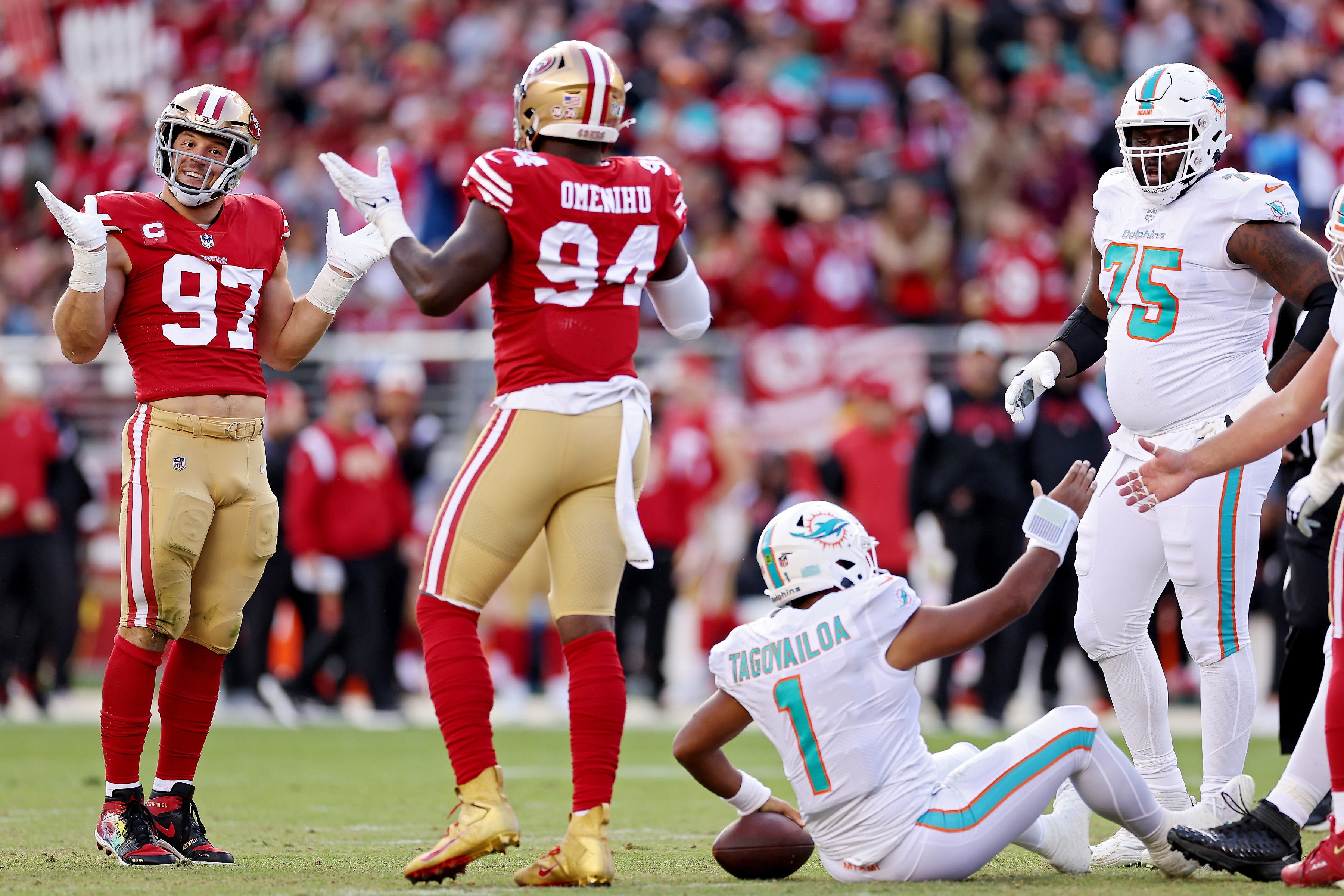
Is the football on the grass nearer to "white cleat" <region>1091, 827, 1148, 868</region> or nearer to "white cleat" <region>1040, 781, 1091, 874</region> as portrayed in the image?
"white cleat" <region>1040, 781, 1091, 874</region>

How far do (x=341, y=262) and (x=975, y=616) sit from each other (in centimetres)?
231

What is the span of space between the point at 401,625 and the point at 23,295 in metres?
6.41

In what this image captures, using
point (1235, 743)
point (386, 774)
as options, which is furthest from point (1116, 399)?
point (386, 774)

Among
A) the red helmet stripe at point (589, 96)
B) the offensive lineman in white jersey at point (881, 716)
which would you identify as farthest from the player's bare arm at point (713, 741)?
the red helmet stripe at point (589, 96)

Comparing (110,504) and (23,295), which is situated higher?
(23,295)

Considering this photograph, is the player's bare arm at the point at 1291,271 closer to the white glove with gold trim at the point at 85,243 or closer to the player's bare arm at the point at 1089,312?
the player's bare arm at the point at 1089,312

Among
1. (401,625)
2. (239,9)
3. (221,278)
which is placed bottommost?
(401,625)

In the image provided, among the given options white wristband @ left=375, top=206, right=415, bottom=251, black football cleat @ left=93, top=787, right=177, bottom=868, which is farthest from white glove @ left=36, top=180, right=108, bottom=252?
black football cleat @ left=93, top=787, right=177, bottom=868

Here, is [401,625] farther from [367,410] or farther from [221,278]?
[221,278]

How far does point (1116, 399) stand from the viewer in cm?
506

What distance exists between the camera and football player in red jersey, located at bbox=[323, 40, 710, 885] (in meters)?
4.28

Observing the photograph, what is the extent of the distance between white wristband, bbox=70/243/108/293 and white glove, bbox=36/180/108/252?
1cm

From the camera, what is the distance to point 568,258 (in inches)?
172

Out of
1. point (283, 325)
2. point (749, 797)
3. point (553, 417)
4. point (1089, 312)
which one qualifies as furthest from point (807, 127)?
point (749, 797)
